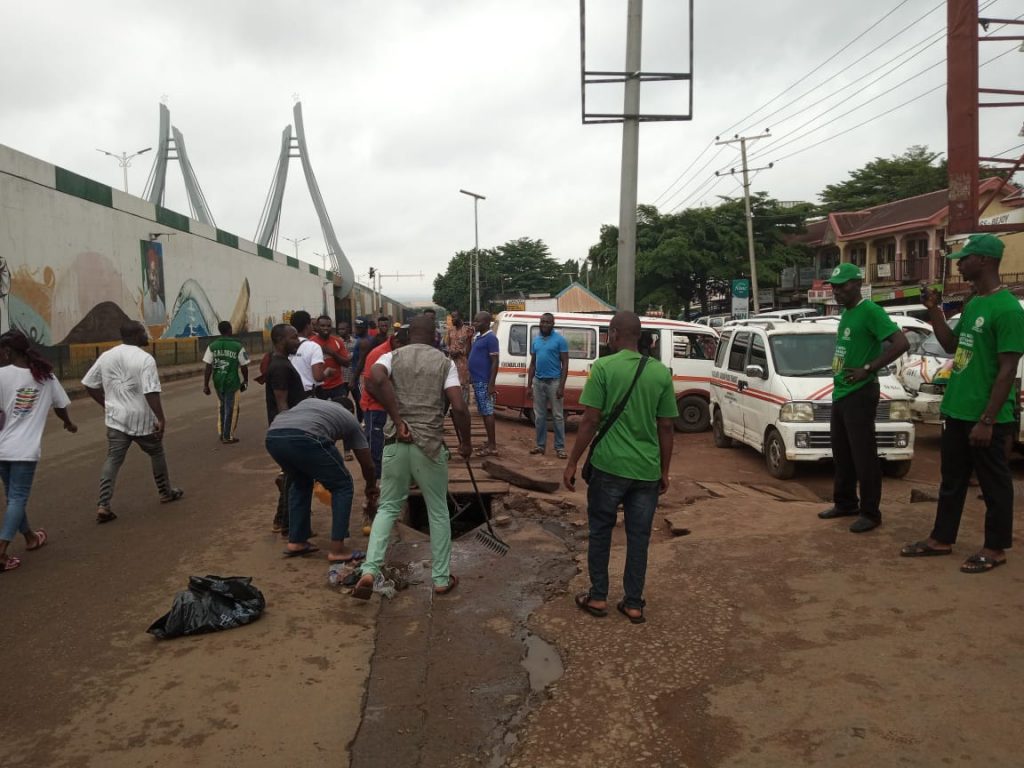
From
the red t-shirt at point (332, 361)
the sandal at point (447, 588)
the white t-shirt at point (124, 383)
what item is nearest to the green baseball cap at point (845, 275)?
the sandal at point (447, 588)

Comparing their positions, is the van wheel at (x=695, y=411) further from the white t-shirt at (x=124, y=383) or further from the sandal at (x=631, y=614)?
the sandal at (x=631, y=614)

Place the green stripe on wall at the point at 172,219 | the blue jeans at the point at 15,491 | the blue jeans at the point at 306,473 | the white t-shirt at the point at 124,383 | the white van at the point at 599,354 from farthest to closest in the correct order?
the green stripe on wall at the point at 172,219 → the white van at the point at 599,354 → the white t-shirt at the point at 124,383 → the blue jeans at the point at 15,491 → the blue jeans at the point at 306,473

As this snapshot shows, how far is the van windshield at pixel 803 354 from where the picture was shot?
28.3ft

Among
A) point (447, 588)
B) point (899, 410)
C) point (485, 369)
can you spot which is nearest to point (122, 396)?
point (447, 588)

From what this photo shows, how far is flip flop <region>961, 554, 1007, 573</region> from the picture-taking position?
4121 mm

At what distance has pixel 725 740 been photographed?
2.80 metres

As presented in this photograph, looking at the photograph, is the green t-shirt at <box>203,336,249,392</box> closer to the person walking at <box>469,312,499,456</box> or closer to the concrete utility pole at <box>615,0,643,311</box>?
the person walking at <box>469,312,499,456</box>

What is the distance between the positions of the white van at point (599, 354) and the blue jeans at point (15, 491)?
7966 millimetres

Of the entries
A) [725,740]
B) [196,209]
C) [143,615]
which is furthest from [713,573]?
[196,209]

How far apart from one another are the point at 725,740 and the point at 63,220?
78.0 ft

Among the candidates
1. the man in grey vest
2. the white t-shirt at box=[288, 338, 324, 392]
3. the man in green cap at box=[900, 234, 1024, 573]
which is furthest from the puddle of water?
the white t-shirt at box=[288, 338, 324, 392]

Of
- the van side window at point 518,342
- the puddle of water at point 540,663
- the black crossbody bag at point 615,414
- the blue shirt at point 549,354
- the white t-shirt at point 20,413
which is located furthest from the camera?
the van side window at point 518,342

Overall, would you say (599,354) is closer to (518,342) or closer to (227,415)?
(518,342)

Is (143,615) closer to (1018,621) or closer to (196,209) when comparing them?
(1018,621)
